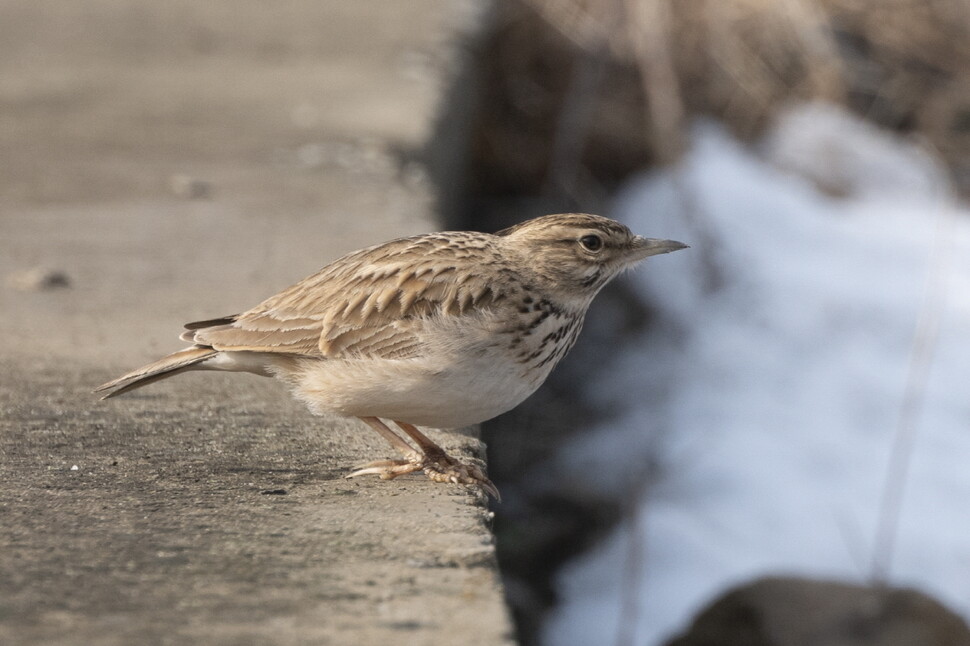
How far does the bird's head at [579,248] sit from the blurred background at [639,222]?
0.98m

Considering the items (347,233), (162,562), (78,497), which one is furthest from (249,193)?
(162,562)

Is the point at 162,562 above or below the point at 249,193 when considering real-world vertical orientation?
above

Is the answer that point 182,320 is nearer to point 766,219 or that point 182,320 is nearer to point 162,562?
point 162,562

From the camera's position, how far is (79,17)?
10805 millimetres

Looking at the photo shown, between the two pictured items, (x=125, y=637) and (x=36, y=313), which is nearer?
(x=125, y=637)

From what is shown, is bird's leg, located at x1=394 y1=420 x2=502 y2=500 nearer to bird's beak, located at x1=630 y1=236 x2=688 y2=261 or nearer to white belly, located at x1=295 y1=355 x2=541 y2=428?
white belly, located at x1=295 y1=355 x2=541 y2=428

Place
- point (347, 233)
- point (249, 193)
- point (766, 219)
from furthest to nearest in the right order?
point (766, 219) < point (249, 193) < point (347, 233)

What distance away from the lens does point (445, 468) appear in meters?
3.91

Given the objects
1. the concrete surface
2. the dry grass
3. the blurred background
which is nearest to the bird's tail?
the concrete surface

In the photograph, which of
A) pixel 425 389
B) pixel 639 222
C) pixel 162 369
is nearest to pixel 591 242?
pixel 425 389

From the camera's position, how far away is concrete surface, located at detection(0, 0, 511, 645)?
2.98 m

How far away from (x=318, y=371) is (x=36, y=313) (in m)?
1.99

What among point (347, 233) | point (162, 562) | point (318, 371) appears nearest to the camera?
point (162, 562)

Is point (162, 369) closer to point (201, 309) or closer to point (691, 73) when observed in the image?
point (201, 309)
